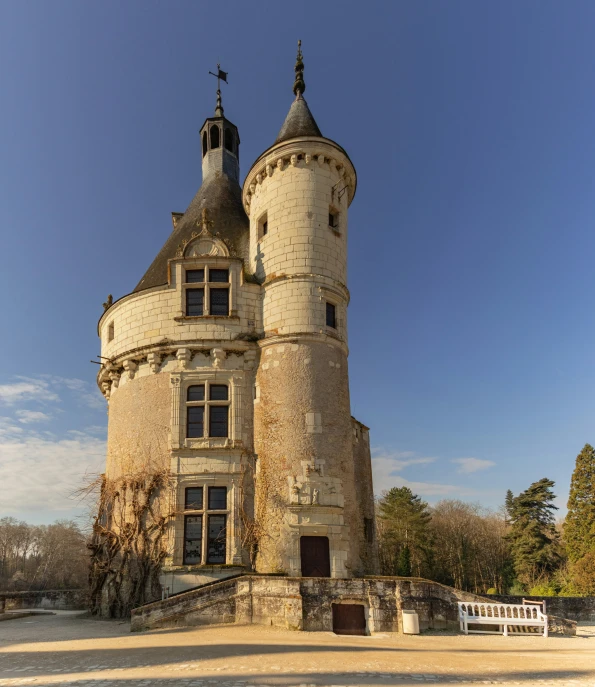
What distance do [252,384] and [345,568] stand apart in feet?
21.1

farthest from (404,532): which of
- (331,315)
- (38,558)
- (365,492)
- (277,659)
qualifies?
(38,558)

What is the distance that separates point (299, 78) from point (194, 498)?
17460mm

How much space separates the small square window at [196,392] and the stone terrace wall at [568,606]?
11193mm

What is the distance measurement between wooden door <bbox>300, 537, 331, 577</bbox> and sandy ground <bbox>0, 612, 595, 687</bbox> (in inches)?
147

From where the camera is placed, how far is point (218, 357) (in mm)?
18984

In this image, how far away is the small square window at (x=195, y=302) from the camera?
19844 millimetres

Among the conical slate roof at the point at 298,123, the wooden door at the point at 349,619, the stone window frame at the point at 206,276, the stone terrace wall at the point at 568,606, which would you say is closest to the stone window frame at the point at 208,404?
the stone window frame at the point at 206,276

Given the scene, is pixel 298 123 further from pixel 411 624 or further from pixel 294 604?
pixel 411 624

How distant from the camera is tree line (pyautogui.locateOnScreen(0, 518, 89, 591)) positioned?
5041 centimetres

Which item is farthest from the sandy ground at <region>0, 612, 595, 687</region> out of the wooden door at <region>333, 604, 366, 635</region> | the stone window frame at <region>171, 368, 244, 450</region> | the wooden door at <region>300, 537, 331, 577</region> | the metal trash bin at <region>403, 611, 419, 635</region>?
the stone window frame at <region>171, 368, 244, 450</region>

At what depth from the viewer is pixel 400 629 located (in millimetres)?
13328

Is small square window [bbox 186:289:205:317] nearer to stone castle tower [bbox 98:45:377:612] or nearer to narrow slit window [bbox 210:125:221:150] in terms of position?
stone castle tower [bbox 98:45:377:612]

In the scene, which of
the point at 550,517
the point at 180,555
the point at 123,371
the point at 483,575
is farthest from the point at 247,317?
the point at 483,575

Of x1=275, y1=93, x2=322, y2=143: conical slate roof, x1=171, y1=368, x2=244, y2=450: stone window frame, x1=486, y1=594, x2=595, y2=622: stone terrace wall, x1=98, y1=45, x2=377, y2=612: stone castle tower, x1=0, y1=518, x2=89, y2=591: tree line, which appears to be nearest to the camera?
x1=98, y1=45, x2=377, y2=612: stone castle tower
